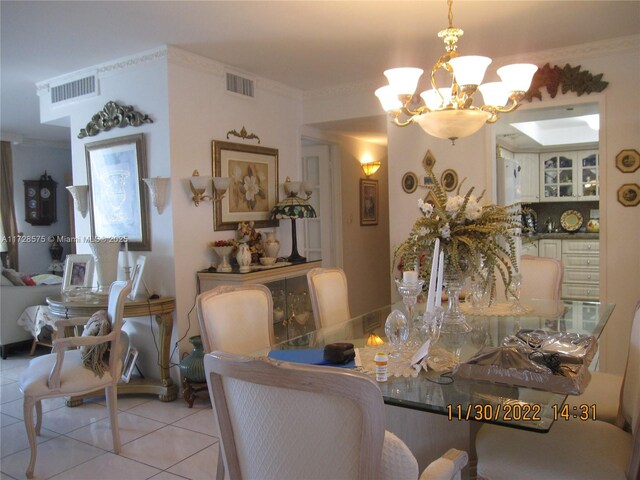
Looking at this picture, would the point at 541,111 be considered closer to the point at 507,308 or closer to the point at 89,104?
the point at 507,308

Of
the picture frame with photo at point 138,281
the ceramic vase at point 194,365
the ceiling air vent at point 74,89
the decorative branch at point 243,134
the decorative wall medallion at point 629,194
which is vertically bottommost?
the ceramic vase at point 194,365

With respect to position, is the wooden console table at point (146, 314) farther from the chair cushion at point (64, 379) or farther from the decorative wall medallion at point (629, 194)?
the decorative wall medallion at point (629, 194)

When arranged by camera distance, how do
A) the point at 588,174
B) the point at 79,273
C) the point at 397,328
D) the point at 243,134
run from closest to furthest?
1. the point at 397,328
2. the point at 79,273
3. the point at 243,134
4. the point at 588,174

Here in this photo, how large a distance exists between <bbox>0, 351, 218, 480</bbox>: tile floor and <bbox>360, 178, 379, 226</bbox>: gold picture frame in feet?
11.2

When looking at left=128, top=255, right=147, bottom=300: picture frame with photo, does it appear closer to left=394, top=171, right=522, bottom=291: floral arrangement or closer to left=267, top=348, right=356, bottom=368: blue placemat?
left=267, top=348, right=356, bottom=368: blue placemat

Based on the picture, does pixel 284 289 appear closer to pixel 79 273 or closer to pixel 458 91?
pixel 79 273

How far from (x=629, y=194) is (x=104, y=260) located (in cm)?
390

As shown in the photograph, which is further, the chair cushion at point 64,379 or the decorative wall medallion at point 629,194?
the decorative wall medallion at point 629,194

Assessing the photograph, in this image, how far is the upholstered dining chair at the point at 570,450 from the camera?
1.59 meters

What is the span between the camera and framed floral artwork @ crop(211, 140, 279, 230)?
162 inches

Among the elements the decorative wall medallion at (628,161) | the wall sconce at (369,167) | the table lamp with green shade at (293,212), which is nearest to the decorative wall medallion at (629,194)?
the decorative wall medallion at (628,161)

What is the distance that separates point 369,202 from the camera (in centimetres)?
658

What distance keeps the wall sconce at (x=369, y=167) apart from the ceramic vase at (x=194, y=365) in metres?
3.53

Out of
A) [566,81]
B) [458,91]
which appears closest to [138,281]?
[458,91]
